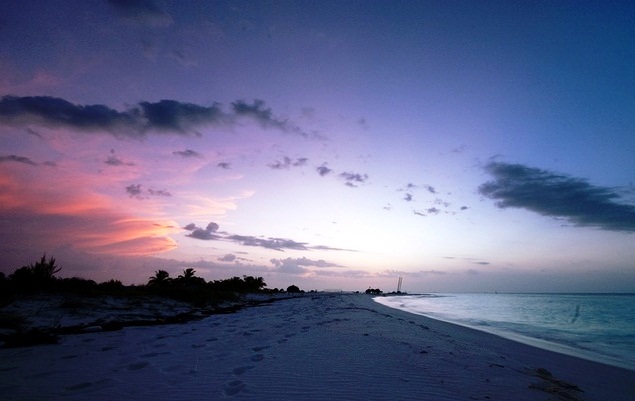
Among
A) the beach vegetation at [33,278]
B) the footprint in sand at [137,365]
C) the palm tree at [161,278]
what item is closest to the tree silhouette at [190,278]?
the palm tree at [161,278]

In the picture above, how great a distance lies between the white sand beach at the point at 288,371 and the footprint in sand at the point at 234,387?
0.01 meters

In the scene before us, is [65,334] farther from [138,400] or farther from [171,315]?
[138,400]

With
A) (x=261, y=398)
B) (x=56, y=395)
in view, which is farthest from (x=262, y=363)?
(x=56, y=395)

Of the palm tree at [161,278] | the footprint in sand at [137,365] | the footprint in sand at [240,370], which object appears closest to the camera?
the footprint in sand at [240,370]

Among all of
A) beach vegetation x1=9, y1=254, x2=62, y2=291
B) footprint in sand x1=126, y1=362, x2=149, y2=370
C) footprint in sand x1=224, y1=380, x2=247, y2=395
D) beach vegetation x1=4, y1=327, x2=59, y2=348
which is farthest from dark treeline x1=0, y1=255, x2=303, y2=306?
footprint in sand x1=224, y1=380, x2=247, y2=395

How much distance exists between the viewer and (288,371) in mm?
4926

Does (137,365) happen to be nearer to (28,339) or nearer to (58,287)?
(28,339)

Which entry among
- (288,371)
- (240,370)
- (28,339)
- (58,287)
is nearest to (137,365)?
(240,370)

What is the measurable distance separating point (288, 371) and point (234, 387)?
3.38 ft

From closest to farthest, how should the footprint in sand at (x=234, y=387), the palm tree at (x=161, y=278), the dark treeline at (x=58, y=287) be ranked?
the footprint in sand at (x=234, y=387) < the dark treeline at (x=58, y=287) < the palm tree at (x=161, y=278)

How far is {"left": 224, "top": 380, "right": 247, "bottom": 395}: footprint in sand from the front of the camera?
3965 mm

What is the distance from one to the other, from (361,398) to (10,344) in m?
7.25

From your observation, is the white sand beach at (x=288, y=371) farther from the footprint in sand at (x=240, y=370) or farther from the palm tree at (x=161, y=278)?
the palm tree at (x=161, y=278)

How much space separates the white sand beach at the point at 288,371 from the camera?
4.04m
